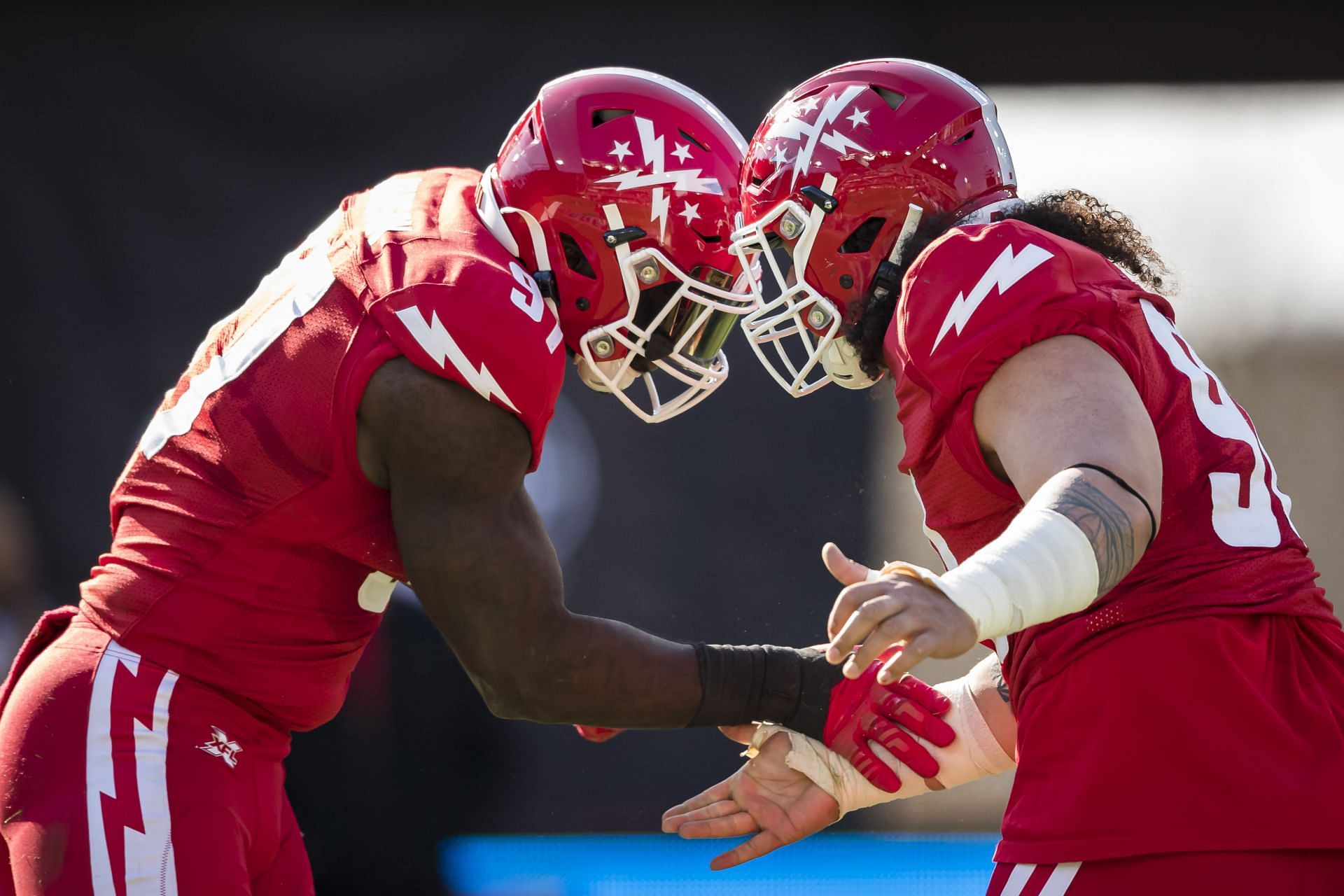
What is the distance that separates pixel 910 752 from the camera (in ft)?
6.97

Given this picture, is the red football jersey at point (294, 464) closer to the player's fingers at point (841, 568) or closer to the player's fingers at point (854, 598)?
the player's fingers at point (841, 568)

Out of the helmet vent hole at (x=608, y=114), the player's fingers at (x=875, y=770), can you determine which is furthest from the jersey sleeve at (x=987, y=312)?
the helmet vent hole at (x=608, y=114)

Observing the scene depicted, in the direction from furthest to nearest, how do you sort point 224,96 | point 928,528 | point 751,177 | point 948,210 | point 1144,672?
point 224,96 < point 751,177 < point 948,210 < point 928,528 < point 1144,672

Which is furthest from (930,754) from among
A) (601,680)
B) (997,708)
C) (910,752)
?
(601,680)

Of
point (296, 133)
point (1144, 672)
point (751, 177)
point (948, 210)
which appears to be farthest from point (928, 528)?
point (296, 133)

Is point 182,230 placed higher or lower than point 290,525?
higher

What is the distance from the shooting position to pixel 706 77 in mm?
3676

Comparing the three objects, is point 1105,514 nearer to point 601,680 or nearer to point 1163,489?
point 1163,489

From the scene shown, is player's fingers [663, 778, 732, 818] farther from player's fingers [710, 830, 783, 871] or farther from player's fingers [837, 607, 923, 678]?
player's fingers [837, 607, 923, 678]

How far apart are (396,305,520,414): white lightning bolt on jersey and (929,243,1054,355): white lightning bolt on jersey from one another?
0.73 meters

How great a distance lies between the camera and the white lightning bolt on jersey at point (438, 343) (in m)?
1.91

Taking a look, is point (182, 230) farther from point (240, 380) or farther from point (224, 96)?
point (240, 380)

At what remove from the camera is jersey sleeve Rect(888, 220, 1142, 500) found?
146 centimetres

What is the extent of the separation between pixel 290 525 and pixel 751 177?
990mm
